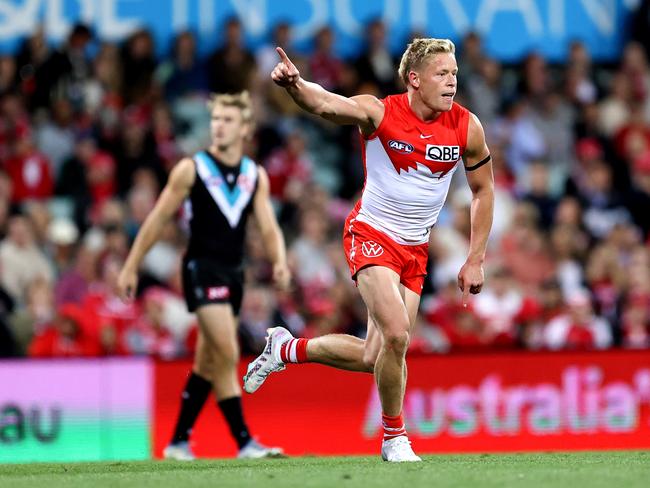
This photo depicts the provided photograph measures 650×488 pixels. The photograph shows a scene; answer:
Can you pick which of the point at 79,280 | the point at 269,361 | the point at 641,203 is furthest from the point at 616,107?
the point at 269,361

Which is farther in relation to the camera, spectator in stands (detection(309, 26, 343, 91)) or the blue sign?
the blue sign

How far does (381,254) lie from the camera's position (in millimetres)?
9227

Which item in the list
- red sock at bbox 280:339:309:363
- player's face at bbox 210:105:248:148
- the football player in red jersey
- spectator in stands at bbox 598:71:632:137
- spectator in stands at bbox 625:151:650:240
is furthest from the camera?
spectator in stands at bbox 598:71:632:137

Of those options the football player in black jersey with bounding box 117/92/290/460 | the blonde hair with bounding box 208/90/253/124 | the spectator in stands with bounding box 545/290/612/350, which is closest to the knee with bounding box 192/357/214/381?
the football player in black jersey with bounding box 117/92/290/460

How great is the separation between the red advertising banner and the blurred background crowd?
15.4 inches

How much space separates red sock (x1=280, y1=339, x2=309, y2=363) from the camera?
9.73 m

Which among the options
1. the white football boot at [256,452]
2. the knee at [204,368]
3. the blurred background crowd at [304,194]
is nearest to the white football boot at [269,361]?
the white football boot at [256,452]

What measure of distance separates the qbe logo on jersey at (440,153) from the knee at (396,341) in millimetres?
1082

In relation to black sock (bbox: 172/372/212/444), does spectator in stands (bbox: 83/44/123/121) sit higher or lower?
higher

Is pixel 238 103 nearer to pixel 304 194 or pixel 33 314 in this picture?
pixel 33 314

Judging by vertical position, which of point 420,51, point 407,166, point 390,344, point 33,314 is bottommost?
point 33,314

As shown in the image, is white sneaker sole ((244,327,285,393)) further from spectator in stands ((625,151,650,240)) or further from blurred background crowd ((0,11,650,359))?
spectator in stands ((625,151,650,240))

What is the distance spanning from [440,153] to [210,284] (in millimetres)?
2618

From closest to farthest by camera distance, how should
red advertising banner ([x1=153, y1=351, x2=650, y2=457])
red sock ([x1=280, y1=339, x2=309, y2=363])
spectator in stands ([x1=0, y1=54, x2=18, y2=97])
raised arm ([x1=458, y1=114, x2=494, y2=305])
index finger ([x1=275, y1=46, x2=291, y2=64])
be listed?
index finger ([x1=275, y1=46, x2=291, y2=64])
raised arm ([x1=458, y1=114, x2=494, y2=305])
red sock ([x1=280, y1=339, x2=309, y2=363])
red advertising banner ([x1=153, y1=351, x2=650, y2=457])
spectator in stands ([x1=0, y1=54, x2=18, y2=97])
